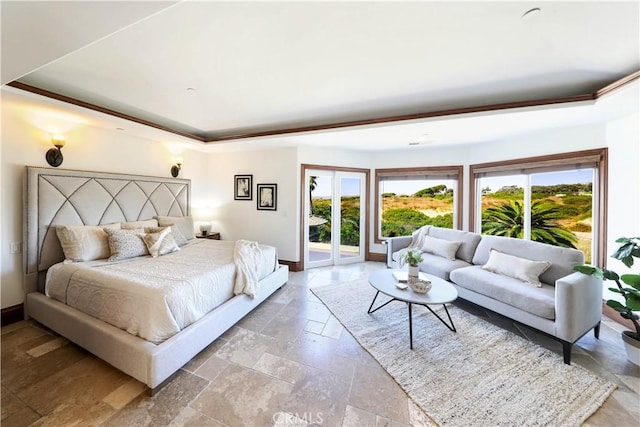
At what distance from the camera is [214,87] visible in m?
2.66

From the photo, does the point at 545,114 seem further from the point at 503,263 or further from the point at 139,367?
the point at 139,367

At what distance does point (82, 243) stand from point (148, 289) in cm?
167

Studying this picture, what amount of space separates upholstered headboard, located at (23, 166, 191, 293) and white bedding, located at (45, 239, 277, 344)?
463mm

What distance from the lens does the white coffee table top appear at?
2341 millimetres

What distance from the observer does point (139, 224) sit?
3590mm

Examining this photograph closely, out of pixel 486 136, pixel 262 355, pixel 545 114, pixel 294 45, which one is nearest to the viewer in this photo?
pixel 294 45

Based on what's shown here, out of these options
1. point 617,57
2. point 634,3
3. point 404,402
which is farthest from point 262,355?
point 617,57

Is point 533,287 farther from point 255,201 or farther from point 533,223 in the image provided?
point 255,201

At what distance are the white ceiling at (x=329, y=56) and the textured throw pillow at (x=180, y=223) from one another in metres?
1.47

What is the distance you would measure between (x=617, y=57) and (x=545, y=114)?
788 mm

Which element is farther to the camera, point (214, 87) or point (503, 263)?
point (503, 263)

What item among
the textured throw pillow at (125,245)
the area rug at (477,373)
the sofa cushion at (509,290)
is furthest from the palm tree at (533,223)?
the textured throw pillow at (125,245)

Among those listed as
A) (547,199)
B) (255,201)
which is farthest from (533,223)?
(255,201)

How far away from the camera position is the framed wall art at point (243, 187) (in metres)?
5.00
